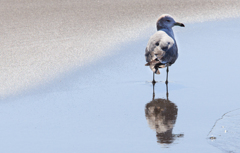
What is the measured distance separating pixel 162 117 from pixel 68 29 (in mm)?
4057

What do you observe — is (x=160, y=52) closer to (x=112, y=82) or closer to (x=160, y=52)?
(x=160, y=52)

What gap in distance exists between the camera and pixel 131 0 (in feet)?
33.1

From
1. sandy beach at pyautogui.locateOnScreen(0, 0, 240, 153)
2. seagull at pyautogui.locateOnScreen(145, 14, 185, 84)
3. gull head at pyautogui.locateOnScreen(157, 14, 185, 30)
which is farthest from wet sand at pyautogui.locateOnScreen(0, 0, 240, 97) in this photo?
seagull at pyautogui.locateOnScreen(145, 14, 185, 84)

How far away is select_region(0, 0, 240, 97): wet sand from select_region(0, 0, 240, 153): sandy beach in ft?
0.06

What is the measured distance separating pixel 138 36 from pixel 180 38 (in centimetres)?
76

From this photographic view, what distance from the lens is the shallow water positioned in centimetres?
370

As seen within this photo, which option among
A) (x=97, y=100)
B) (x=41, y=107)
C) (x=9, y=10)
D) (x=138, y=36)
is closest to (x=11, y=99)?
(x=41, y=107)

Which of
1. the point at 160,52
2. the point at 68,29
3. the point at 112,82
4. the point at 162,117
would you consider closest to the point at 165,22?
the point at 160,52

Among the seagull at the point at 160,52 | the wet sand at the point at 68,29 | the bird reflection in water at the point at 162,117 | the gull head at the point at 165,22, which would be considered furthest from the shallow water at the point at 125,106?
the gull head at the point at 165,22

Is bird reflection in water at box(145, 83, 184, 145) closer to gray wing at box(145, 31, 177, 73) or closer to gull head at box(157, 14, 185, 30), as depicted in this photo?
gray wing at box(145, 31, 177, 73)

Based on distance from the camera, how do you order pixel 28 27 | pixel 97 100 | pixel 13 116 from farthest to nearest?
pixel 28 27 → pixel 97 100 → pixel 13 116

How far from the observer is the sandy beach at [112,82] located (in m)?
3.80

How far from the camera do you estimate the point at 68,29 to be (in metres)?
7.90

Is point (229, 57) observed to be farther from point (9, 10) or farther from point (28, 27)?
point (9, 10)
